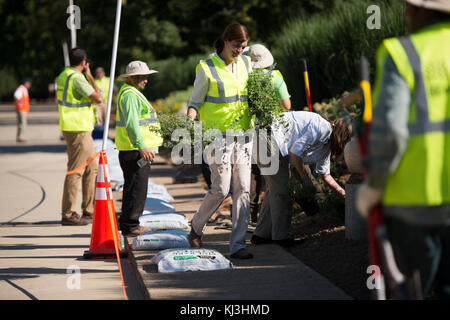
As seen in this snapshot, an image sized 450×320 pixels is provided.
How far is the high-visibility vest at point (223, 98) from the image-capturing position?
259 inches

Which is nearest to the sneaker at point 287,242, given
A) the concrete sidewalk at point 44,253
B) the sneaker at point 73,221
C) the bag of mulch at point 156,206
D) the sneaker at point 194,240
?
the sneaker at point 194,240

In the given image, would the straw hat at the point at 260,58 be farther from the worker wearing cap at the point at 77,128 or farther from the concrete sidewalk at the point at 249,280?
the worker wearing cap at the point at 77,128

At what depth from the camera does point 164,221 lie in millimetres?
8594

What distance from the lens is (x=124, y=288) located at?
602 centimetres

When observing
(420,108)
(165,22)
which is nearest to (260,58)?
(420,108)

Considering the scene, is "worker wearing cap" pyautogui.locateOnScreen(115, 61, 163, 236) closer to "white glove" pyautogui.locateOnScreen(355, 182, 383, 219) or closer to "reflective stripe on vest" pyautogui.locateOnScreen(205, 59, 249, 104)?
"reflective stripe on vest" pyautogui.locateOnScreen(205, 59, 249, 104)

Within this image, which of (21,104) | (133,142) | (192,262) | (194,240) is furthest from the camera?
(21,104)

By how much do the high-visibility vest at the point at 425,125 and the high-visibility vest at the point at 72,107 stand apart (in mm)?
6644

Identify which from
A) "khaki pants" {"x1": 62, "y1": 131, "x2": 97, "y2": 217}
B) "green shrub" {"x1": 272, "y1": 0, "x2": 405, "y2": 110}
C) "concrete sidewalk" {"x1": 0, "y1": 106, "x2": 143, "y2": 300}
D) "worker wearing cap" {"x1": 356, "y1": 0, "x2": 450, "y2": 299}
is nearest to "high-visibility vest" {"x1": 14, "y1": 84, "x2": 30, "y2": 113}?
"concrete sidewalk" {"x1": 0, "y1": 106, "x2": 143, "y2": 300}

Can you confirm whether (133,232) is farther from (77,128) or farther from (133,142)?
(77,128)

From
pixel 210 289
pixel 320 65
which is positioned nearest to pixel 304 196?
pixel 210 289

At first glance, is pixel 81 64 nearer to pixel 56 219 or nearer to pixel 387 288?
pixel 56 219

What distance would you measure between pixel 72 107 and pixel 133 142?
68.6 inches

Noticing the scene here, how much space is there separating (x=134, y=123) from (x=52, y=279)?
7.28 feet
